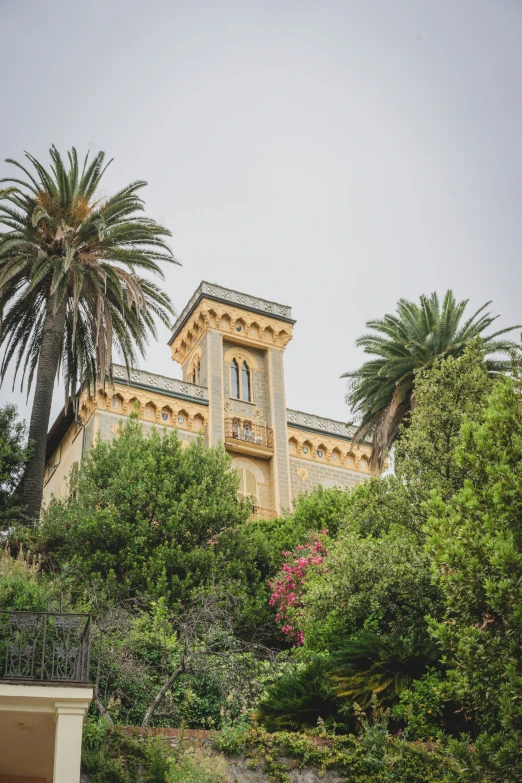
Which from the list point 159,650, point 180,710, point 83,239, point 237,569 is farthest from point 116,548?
point 83,239

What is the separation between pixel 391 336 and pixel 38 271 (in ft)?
35.1

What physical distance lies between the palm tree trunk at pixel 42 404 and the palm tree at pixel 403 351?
9426 millimetres

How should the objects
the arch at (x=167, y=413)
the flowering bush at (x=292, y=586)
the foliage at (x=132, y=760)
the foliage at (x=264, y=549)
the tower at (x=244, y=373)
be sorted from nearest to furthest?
the foliage at (x=132, y=760) → the flowering bush at (x=292, y=586) → the foliage at (x=264, y=549) → the arch at (x=167, y=413) → the tower at (x=244, y=373)

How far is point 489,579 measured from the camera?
416 inches

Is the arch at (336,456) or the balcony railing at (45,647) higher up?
the arch at (336,456)

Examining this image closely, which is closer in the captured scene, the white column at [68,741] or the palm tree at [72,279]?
the white column at [68,741]

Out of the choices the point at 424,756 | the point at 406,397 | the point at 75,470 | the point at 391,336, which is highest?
the point at 391,336

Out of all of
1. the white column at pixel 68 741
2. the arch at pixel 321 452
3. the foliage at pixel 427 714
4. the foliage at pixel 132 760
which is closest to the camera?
the white column at pixel 68 741

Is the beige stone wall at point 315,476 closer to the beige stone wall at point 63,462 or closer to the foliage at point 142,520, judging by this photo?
the beige stone wall at point 63,462

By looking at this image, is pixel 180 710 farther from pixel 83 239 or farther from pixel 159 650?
pixel 83 239

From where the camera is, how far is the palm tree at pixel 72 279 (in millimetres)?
24234

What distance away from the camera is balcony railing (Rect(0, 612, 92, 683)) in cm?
1130

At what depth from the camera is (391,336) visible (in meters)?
28.2

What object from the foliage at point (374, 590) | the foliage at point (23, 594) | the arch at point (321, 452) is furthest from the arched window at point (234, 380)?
the foliage at point (374, 590)
